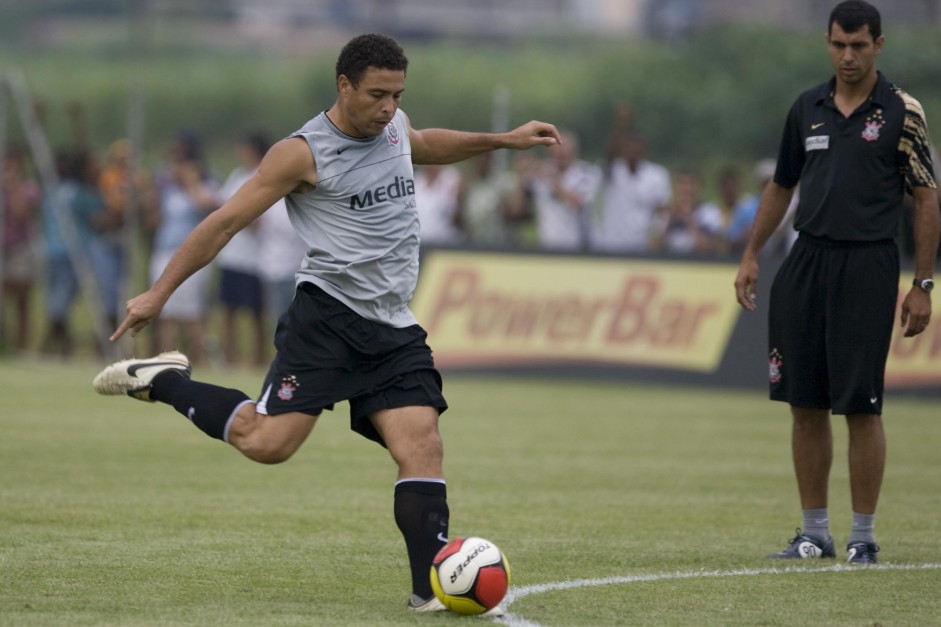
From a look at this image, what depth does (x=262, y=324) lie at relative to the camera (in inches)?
779

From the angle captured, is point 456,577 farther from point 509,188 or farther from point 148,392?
point 509,188

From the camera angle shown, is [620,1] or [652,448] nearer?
[652,448]

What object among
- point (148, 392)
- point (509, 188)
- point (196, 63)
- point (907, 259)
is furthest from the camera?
point (196, 63)

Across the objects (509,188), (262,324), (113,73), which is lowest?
(262,324)

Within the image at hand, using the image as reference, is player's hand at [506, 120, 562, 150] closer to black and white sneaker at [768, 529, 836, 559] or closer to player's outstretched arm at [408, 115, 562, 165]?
player's outstretched arm at [408, 115, 562, 165]

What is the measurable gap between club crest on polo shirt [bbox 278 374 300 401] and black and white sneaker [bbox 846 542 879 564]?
2.91 meters

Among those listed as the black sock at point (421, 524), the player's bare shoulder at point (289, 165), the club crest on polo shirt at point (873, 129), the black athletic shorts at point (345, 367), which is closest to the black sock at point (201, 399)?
the black athletic shorts at point (345, 367)

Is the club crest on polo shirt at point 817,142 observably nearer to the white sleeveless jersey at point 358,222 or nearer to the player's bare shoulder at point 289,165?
the white sleeveless jersey at point 358,222

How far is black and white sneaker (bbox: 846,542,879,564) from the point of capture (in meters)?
7.79

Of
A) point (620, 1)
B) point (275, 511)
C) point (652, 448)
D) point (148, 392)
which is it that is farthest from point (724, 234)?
point (620, 1)

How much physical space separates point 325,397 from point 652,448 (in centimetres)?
632

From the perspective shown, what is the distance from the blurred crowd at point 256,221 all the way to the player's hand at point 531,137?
10.4 m

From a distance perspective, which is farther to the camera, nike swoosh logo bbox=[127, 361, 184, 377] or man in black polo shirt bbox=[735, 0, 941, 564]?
man in black polo shirt bbox=[735, 0, 941, 564]

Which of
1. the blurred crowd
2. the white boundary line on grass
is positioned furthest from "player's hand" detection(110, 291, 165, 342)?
the blurred crowd
